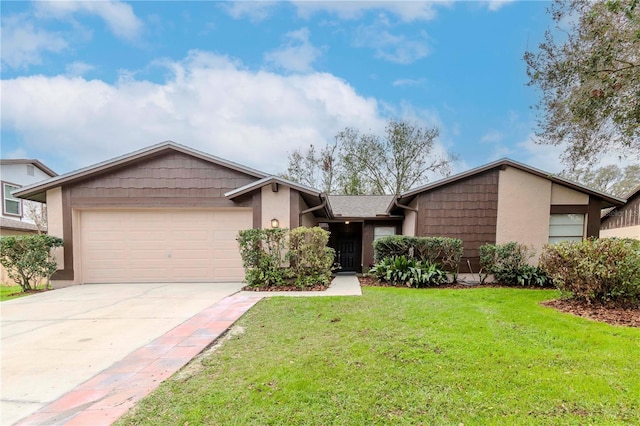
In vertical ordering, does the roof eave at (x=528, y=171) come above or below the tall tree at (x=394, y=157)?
below

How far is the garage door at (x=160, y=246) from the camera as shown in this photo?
9.31 meters

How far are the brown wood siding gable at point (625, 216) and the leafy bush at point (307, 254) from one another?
1577 centimetres

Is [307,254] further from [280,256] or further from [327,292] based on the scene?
[327,292]

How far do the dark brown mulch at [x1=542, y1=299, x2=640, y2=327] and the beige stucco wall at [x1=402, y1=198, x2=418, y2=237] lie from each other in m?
4.96

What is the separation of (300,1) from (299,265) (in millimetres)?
8616

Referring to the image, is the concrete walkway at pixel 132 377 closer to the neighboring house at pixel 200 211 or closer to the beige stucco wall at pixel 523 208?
the neighboring house at pixel 200 211

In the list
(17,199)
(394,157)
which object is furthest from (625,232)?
(17,199)

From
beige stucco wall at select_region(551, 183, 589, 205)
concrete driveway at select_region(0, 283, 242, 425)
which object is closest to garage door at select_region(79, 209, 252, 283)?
concrete driveway at select_region(0, 283, 242, 425)

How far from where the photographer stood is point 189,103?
13562mm

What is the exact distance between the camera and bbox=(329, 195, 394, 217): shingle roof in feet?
43.4

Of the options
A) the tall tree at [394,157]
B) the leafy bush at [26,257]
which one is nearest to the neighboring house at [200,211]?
the leafy bush at [26,257]

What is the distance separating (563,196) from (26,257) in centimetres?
1654

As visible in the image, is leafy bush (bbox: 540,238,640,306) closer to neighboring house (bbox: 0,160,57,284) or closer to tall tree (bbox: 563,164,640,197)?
neighboring house (bbox: 0,160,57,284)

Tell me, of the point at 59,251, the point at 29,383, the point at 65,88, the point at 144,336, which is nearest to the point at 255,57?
the point at 65,88
